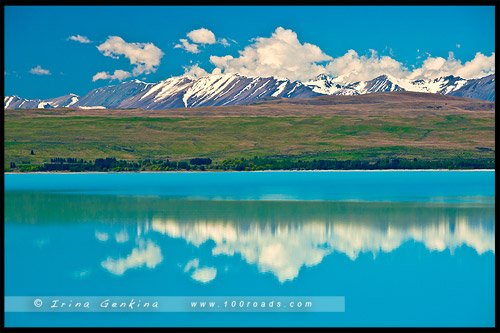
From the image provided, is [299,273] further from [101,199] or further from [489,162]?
[489,162]

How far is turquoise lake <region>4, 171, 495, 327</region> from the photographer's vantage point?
22.1 meters

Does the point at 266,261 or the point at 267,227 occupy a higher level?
the point at 267,227

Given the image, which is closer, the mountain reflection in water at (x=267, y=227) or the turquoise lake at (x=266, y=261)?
the turquoise lake at (x=266, y=261)

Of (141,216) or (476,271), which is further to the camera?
(141,216)

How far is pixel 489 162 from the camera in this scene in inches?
7677

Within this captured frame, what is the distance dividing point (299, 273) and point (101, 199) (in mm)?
44998

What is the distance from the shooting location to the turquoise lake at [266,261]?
22094 mm

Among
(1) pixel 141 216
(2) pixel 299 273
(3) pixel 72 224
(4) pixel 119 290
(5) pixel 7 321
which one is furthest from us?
(1) pixel 141 216

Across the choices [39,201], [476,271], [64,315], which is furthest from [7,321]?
[39,201]

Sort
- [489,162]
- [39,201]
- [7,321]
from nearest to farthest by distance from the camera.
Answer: [7,321]
[39,201]
[489,162]

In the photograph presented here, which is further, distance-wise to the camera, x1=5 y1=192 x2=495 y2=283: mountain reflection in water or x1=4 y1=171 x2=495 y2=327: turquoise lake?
x1=5 y1=192 x2=495 y2=283: mountain reflection in water

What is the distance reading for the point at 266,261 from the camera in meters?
30.9

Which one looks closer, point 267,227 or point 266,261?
point 266,261

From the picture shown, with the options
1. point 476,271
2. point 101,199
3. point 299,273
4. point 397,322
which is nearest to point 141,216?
point 101,199
